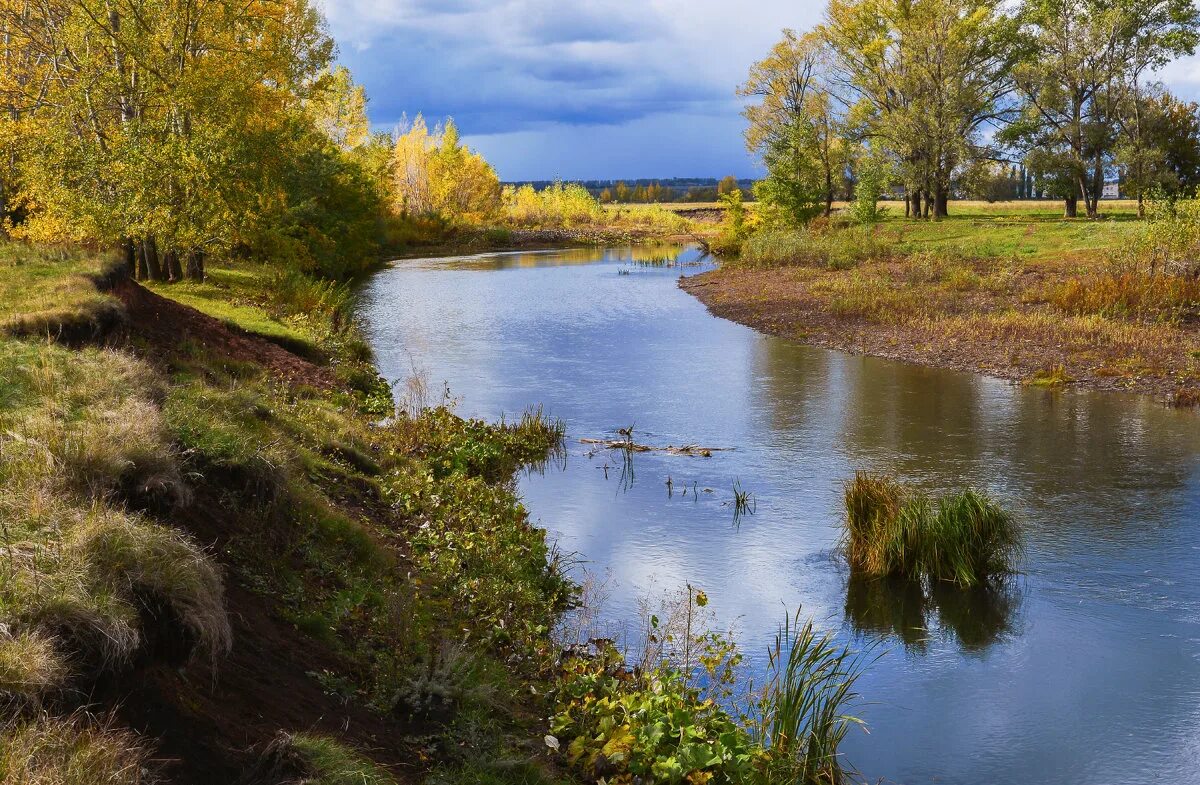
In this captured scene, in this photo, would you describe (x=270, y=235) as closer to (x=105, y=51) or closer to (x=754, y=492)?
(x=105, y=51)

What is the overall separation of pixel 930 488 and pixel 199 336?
11507 millimetres

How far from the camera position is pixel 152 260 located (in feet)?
83.1

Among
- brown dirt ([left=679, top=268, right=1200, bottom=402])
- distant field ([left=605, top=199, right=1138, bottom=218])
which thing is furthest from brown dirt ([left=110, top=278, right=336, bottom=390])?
distant field ([left=605, top=199, right=1138, bottom=218])

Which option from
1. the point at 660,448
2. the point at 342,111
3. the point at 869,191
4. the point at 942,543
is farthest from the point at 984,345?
the point at 342,111

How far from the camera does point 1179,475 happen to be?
1434cm

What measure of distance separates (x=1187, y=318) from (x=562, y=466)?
58.9 feet

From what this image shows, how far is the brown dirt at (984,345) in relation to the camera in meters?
21.0

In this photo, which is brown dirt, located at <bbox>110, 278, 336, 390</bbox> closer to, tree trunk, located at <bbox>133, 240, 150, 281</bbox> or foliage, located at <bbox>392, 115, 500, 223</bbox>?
tree trunk, located at <bbox>133, 240, 150, 281</bbox>

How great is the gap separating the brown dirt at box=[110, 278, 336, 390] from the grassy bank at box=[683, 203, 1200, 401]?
14.7 metres

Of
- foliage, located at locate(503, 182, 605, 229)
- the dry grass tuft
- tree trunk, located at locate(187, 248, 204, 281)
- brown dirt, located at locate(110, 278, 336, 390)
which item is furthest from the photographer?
foliage, located at locate(503, 182, 605, 229)

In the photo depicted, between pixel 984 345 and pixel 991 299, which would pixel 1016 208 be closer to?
pixel 991 299

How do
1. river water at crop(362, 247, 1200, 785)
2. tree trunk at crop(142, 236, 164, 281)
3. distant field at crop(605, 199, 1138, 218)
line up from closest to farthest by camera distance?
→ river water at crop(362, 247, 1200, 785)
tree trunk at crop(142, 236, 164, 281)
distant field at crop(605, 199, 1138, 218)

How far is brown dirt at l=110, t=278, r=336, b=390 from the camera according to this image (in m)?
14.8

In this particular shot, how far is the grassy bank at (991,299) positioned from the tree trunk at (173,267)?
1686 cm
